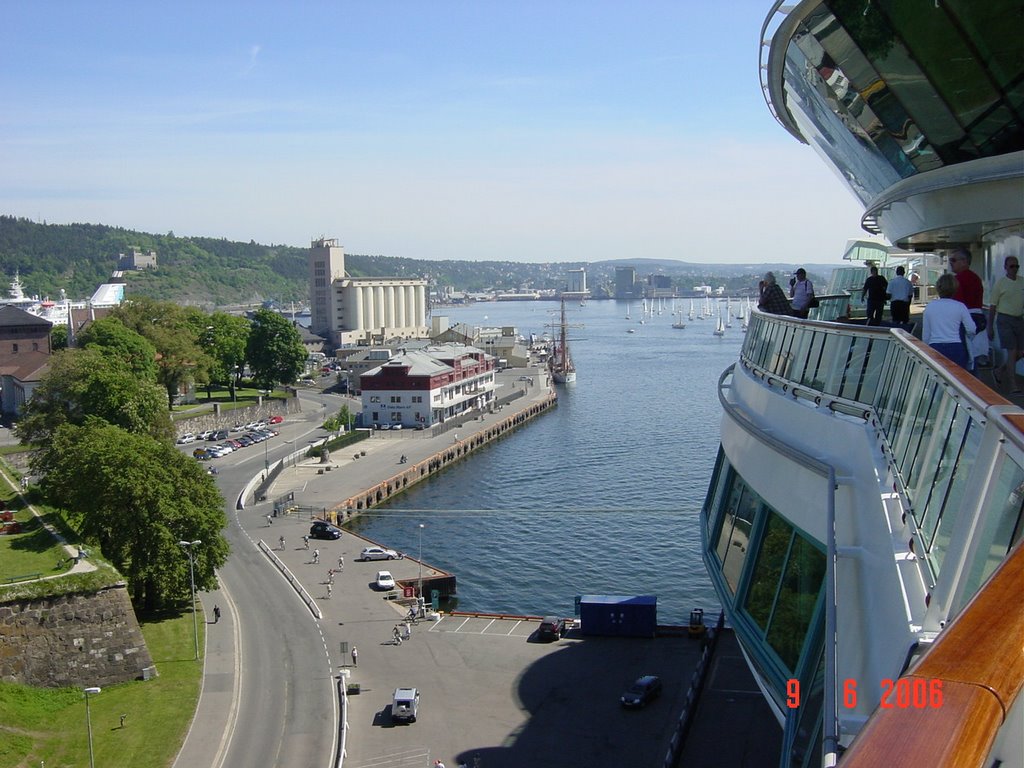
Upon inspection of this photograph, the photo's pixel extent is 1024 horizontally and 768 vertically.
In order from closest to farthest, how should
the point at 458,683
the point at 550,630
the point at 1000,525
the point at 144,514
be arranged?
the point at 1000,525 → the point at 458,683 → the point at 550,630 → the point at 144,514

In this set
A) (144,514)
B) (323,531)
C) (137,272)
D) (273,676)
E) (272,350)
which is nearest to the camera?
(273,676)

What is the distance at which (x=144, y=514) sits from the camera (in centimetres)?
1998

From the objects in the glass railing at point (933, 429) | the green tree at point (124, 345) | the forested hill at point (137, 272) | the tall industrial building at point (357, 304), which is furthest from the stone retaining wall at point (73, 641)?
the forested hill at point (137, 272)

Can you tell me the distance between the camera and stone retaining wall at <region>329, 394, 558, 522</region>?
32231 millimetres

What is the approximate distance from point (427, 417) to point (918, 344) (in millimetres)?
43350

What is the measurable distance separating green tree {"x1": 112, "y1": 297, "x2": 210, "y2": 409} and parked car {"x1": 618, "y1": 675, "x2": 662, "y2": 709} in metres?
31.5

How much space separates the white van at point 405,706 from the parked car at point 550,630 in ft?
12.6

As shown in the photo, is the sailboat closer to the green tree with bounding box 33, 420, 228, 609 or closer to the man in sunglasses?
the green tree with bounding box 33, 420, 228, 609

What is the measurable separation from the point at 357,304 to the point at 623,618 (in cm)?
7465

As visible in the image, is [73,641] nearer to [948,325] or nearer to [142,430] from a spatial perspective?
[948,325]

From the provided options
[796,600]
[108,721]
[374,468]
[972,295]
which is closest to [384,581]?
[108,721]

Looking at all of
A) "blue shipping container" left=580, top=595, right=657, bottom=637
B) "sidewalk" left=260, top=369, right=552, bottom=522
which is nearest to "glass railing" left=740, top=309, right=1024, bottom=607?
"blue shipping container" left=580, top=595, right=657, bottom=637

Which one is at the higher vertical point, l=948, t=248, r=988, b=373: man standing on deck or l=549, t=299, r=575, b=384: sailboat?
l=948, t=248, r=988, b=373: man standing on deck
